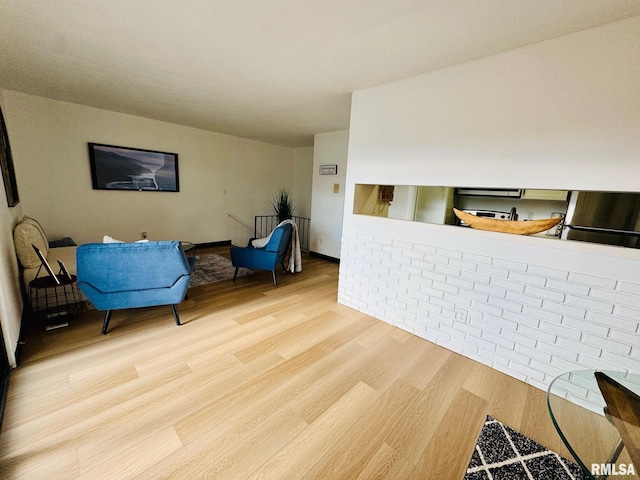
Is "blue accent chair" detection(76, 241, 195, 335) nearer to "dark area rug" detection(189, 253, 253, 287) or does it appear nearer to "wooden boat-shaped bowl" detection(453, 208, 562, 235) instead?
"dark area rug" detection(189, 253, 253, 287)

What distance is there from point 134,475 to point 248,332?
126 cm

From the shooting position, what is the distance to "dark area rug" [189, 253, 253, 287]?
3.67 meters

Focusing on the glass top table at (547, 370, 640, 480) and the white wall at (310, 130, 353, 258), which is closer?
the glass top table at (547, 370, 640, 480)

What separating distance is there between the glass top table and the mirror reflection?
3.04 ft

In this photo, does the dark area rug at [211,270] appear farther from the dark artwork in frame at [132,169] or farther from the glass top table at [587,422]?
the glass top table at [587,422]

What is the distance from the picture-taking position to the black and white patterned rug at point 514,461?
1236 millimetres

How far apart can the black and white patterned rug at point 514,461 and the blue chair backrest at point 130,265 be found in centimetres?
Answer: 246

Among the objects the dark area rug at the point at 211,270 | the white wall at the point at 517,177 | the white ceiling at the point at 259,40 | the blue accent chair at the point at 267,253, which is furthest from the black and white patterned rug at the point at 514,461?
the dark area rug at the point at 211,270

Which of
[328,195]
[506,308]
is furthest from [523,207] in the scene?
[328,195]

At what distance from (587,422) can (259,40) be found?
9.16 ft

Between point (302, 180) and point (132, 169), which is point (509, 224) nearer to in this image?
point (302, 180)

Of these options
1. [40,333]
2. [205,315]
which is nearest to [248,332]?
[205,315]

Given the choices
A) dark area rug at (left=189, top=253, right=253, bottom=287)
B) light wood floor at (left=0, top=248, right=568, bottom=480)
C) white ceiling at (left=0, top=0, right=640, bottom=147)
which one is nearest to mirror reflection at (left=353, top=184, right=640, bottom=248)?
white ceiling at (left=0, top=0, right=640, bottom=147)

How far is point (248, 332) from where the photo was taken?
7.87ft
